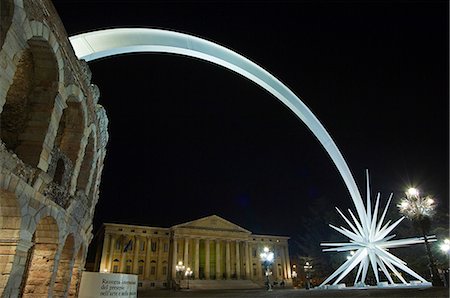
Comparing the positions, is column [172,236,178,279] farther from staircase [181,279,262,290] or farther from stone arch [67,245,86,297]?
stone arch [67,245,86,297]

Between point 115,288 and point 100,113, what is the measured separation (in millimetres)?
8443

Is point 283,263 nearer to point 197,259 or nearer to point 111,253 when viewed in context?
point 197,259

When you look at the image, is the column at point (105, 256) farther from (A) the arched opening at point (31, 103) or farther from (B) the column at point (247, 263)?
(A) the arched opening at point (31, 103)

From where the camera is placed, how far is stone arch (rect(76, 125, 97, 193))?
14.5 metres

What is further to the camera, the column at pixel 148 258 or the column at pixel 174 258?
the column at pixel 148 258

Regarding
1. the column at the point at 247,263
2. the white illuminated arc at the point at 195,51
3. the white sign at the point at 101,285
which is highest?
the white illuminated arc at the point at 195,51

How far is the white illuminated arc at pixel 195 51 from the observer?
2141 cm

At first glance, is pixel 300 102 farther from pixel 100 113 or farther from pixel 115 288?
pixel 115 288

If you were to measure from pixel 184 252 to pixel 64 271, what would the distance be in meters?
57.7

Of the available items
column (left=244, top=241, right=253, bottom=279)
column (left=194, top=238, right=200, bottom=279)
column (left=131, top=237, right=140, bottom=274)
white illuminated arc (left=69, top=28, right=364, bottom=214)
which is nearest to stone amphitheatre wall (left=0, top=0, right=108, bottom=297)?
white illuminated arc (left=69, top=28, right=364, bottom=214)

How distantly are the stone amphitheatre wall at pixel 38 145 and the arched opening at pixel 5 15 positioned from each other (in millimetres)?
22

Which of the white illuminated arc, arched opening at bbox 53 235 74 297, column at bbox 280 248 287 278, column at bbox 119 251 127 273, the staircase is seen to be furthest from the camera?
column at bbox 280 248 287 278

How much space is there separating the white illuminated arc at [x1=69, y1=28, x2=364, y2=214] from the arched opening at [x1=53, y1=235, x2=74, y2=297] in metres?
12.6

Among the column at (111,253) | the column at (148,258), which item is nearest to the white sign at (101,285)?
the column at (111,253)
